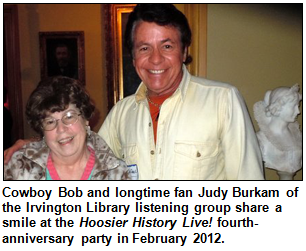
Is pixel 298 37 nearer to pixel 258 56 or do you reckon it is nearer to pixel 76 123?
pixel 258 56

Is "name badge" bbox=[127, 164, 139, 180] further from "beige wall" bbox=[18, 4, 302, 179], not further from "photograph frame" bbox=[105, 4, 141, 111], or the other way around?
"photograph frame" bbox=[105, 4, 141, 111]

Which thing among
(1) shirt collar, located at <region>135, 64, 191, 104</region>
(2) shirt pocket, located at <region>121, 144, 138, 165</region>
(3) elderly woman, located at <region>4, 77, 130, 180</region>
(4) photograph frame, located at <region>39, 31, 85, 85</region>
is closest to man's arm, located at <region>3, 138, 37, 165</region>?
(3) elderly woman, located at <region>4, 77, 130, 180</region>

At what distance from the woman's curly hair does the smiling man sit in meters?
0.32

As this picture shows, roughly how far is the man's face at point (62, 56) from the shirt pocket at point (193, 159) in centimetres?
316

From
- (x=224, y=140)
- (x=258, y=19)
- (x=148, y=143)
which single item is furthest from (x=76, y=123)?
(x=258, y=19)

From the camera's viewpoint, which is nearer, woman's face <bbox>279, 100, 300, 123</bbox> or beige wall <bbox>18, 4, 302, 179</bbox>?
woman's face <bbox>279, 100, 300, 123</bbox>

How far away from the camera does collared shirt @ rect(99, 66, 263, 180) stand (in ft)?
4.79

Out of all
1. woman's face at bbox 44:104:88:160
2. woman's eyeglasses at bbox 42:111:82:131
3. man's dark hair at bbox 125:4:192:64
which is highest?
man's dark hair at bbox 125:4:192:64

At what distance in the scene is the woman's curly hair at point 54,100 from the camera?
1369 millimetres

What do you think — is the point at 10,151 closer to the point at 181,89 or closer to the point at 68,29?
the point at 181,89

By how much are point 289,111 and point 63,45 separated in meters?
3.07

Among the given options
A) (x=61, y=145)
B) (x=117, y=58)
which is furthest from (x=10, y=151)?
(x=117, y=58)

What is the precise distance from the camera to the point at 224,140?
1479mm

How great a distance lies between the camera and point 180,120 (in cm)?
151
